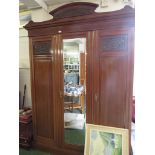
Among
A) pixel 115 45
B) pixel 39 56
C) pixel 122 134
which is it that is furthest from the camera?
pixel 39 56

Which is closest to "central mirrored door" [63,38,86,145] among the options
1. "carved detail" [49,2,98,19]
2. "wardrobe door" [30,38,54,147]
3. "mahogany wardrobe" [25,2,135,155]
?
"mahogany wardrobe" [25,2,135,155]

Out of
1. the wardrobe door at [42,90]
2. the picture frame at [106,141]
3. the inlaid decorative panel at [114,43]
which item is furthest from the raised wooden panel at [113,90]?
the wardrobe door at [42,90]

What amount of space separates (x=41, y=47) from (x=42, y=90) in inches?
26.8

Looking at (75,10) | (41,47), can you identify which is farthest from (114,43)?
(41,47)

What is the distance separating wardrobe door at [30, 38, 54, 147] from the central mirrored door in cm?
25

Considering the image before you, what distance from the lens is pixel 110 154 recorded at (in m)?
1.83

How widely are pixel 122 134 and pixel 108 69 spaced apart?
0.81m

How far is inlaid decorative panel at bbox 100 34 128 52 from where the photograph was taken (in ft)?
6.49

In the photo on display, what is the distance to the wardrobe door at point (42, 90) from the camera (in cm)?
248

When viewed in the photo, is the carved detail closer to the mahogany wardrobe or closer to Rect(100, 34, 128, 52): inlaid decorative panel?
the mahogany wardrobe

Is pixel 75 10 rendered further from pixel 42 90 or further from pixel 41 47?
pixel 42 90

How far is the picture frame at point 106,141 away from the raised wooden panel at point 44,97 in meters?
0.82
